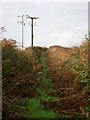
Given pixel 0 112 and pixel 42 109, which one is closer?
pixel 0 112

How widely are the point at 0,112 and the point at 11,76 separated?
410 cm

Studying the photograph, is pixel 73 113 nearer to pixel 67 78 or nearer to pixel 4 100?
pixel 4 100

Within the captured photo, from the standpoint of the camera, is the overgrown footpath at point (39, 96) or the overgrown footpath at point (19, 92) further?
the overgrown footpath at point (39, 96)

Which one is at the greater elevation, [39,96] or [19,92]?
[19,92]

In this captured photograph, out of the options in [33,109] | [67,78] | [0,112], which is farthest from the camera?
[67,78]

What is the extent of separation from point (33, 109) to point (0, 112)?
366cm

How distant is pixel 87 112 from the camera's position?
1355cm

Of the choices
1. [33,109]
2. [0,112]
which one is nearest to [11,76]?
[33,109]

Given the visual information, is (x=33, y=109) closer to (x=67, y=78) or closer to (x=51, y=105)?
(x=51, y=105)

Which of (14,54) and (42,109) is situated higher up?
(14,54)

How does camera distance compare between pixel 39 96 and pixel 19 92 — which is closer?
pixel 19 92

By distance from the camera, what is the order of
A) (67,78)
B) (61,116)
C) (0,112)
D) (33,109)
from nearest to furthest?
(0,112) → (61,116) → (33,109) → (67,78)

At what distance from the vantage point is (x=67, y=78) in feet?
62.5

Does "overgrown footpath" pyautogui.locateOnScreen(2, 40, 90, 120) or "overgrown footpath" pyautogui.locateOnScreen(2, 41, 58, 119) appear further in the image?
"overgrown footpath" pyautogui.locateOnScreen(2, 40, 90, 120)
